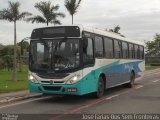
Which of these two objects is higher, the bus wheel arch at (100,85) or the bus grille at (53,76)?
the bus grille at (53,76)

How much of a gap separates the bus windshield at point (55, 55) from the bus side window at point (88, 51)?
0.32 metres

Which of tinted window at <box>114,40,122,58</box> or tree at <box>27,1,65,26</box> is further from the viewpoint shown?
tree at <box>27,1,65,26</box>

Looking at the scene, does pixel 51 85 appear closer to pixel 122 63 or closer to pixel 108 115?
pixel 108 115

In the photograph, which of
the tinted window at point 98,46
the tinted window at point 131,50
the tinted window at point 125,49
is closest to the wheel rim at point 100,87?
the tinted window at point 98,46

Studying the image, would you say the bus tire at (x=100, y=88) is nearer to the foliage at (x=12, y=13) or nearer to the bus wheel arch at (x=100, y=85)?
the bus wheel arch at (x=100, y=85)

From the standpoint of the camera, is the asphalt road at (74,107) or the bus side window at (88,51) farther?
the bus side window at (88,51)

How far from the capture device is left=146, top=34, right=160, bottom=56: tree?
104750 millimetres

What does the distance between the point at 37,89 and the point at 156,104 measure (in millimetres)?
4665

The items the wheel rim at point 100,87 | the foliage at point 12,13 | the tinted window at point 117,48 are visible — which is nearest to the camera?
the wheel rim at point 100,87

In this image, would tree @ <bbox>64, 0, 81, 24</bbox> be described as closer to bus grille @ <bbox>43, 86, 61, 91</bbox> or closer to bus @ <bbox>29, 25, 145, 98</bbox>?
bus @ <bbox>29, 25, 145, 98</bbox>

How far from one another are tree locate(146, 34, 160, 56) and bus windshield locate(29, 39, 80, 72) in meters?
89.7

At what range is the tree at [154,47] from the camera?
105 metres

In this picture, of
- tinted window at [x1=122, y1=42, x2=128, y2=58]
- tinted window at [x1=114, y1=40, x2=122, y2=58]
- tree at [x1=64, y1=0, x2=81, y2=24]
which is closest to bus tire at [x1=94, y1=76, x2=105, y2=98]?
tinted window at [x1=114, y1=40, x2=122, y2=58]

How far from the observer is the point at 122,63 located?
22422 mm
